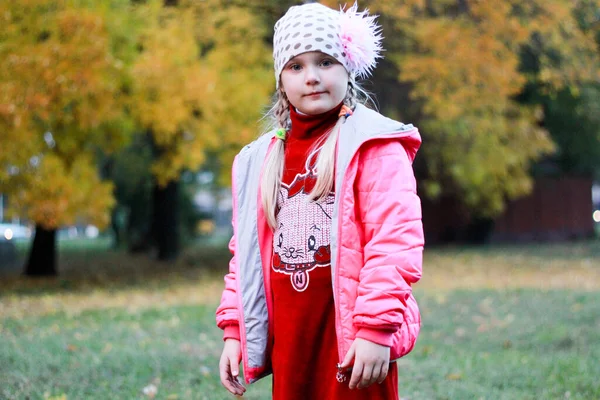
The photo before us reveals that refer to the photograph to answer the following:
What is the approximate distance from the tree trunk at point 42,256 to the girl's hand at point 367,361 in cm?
1417

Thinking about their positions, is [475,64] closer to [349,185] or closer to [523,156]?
[523,156]

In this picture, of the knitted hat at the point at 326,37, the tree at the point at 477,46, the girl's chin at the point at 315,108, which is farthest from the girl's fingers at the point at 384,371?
the tree at the point at 477,46

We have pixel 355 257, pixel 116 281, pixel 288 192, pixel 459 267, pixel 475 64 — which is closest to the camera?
pixel 355 257

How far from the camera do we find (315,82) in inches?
92.4

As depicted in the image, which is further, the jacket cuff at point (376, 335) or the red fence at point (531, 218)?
the red fence at point (531, 218)

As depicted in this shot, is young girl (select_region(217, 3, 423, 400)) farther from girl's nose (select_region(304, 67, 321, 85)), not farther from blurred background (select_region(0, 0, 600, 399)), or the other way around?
blurred background (select_region(0, 0, 600, 399))

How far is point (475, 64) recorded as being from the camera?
36.0 feet

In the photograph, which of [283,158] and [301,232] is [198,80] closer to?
[283,158]

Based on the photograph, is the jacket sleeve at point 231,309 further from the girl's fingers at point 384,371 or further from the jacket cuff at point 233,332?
the girl's fingers at point 384,371

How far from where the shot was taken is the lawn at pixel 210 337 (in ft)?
16.4

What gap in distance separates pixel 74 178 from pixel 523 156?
1009 centimetres

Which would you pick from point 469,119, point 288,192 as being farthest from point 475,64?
point 288,192

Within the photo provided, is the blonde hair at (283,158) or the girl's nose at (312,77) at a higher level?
the girl's nose at (312,77)

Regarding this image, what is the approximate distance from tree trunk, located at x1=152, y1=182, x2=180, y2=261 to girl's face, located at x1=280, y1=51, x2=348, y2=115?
1671 centimetres
